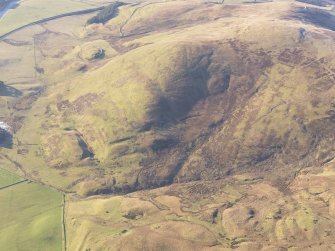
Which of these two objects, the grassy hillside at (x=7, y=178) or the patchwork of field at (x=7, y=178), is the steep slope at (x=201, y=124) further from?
the grassy hillside at (x=7, y=178)

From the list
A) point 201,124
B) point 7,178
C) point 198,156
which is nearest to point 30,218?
point 7,178

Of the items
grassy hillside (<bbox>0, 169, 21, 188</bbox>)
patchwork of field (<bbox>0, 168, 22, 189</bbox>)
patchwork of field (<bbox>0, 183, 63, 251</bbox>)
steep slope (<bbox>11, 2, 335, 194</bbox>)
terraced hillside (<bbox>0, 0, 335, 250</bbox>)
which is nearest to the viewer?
terraced hillside (<bbox>0, 0, 335, 250</bbox>)

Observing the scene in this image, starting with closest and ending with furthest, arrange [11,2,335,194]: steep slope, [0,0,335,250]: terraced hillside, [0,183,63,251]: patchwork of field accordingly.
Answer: [0,0,335,250]: terraced hillside
[0,183,63,251]: patchwork of field
[11,2,335,194]: steep slope

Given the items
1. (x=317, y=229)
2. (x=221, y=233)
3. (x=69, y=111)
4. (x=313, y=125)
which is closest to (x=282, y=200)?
(x=317, y=229)

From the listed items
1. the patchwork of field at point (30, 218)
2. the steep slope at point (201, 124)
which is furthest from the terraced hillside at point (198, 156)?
the patchwork of field at point (30, 218)

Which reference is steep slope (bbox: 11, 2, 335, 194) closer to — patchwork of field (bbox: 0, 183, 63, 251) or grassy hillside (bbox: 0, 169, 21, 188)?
patchwork of field (bbox: 0, 183, 63, 251)

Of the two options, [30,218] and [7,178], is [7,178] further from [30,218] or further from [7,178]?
[30,218]

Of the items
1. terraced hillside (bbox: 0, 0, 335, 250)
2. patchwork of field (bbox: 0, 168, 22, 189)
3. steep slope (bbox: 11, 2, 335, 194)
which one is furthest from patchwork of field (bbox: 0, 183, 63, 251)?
steep slope (bbox: 11, 2, 335, 194)

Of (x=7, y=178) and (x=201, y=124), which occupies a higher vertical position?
(x=201, y=124)
